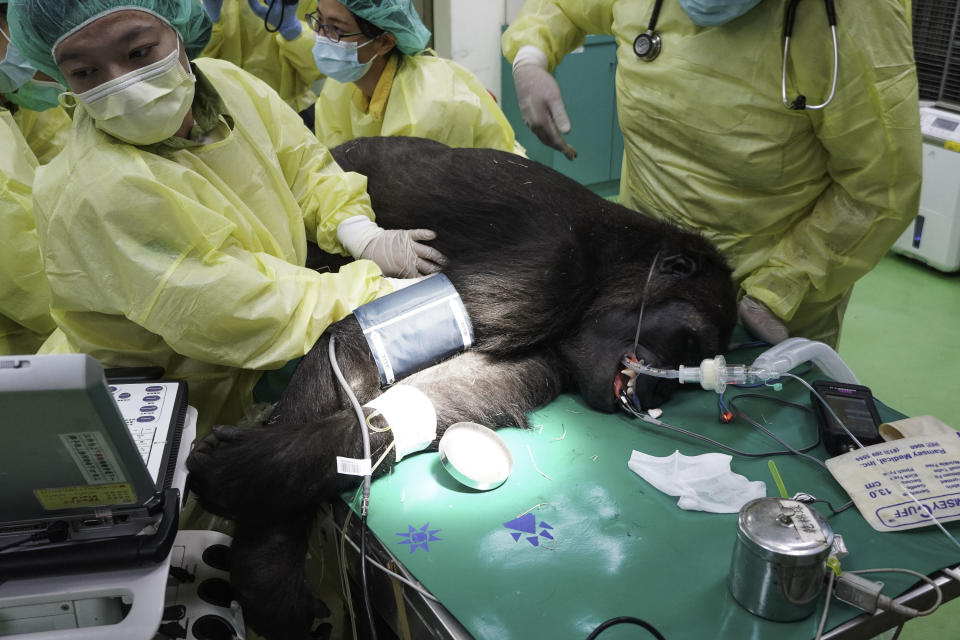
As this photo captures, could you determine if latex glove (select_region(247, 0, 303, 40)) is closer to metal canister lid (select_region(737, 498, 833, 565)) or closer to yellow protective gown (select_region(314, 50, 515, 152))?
yellow protective gown (select_region(314, 50, 515, 152))

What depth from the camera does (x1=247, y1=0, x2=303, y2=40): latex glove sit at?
2861 mm

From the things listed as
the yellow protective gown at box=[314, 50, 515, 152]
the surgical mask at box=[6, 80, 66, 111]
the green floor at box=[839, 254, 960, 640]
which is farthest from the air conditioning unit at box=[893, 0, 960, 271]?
the surgical mask at box=[6, 80, 66, 111]

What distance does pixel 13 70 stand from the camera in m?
1.96

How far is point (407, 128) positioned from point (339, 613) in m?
1.44

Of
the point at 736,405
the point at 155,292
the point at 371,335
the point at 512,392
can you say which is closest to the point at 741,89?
the point at 736,405

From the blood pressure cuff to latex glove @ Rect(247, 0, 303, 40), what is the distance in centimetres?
180

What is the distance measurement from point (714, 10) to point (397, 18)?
41.1 inches

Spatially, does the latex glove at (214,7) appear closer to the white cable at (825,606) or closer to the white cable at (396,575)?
the white cable at (396,575)

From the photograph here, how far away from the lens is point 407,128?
2359 mm

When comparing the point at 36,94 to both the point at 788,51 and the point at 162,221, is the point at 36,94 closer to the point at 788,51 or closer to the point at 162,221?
the point at 162,221

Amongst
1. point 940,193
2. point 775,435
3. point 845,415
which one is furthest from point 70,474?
point 940,193

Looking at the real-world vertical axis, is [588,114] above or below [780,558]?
below

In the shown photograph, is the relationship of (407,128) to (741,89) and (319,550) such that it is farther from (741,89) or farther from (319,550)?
(319,550)

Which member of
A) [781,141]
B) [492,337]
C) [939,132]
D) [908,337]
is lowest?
[908,337]
